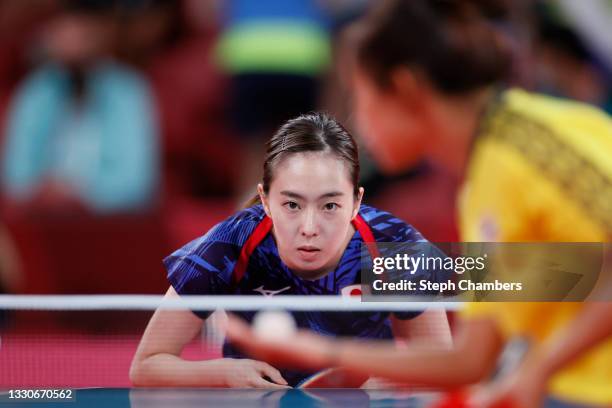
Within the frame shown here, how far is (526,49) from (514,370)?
3.65 ft

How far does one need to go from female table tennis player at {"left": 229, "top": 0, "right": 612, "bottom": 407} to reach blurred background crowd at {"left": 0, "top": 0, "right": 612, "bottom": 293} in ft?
2.49

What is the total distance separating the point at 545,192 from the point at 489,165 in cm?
13

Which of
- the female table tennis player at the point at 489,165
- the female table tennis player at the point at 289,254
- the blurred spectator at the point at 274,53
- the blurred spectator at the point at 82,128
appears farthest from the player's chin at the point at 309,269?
the blurred spectator at the point at 82,128

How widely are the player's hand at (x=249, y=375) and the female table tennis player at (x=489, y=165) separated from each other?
6.9 inches

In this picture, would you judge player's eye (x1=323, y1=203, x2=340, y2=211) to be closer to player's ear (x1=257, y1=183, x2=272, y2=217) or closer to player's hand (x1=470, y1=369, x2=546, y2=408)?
player's ear (x1=257, y1=183, x2=272, y2=217)

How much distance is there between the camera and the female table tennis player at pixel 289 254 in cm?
245

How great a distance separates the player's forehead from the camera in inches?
95.5

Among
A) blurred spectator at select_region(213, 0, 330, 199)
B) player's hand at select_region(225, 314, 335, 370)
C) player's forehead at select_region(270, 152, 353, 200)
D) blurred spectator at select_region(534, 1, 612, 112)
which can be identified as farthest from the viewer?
blurred spectator at select_region(213, 0, 330, 199)

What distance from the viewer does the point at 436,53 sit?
2135 mm

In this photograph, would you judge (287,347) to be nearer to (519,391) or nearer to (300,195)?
(300,195)

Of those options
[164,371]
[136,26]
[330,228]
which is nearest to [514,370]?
[330,228]

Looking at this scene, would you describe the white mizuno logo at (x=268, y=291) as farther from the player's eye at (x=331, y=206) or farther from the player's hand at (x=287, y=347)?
the player's eye at (x=331, y=206)

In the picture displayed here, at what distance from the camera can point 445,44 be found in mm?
2135

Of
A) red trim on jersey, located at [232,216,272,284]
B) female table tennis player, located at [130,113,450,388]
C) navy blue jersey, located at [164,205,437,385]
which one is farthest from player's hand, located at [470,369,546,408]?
red trim on jersey, located at [232,216,272,284]
